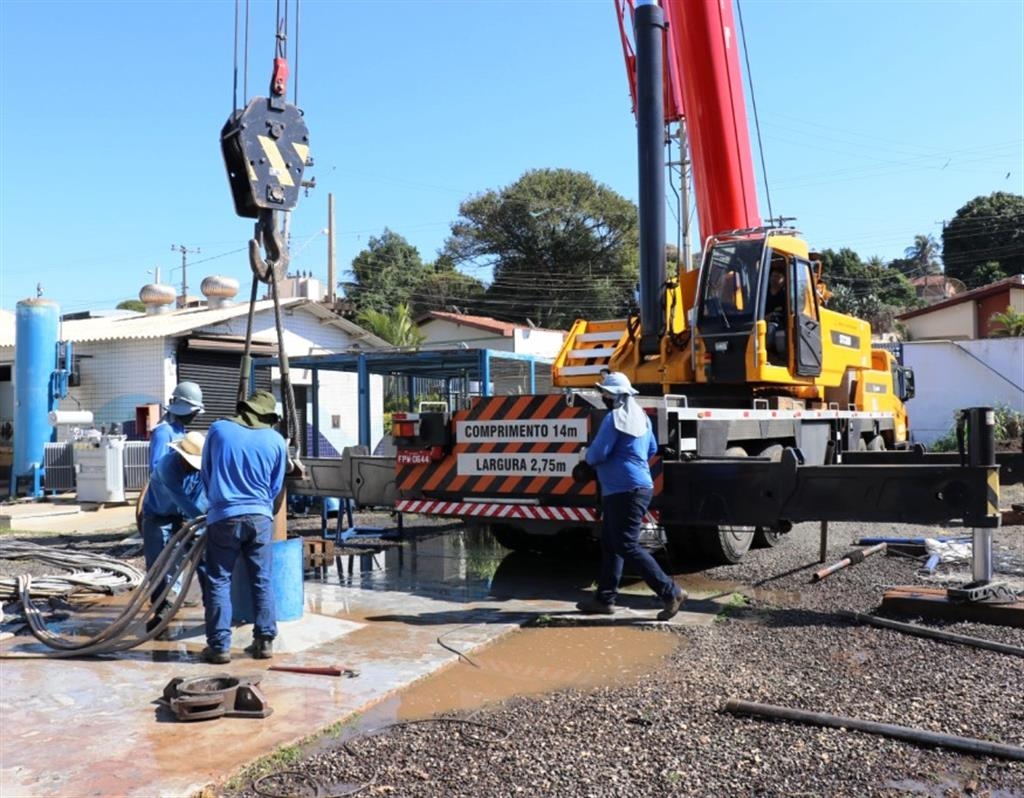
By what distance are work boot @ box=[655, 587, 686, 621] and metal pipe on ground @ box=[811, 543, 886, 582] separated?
69.2 inches

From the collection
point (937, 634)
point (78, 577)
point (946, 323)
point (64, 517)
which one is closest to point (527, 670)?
point (937, 634)

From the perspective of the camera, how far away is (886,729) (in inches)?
161

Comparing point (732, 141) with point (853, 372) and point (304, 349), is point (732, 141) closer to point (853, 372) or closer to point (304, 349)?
point (853, 372)

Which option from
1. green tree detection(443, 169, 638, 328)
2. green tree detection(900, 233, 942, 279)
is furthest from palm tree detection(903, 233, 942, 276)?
green tree detection(443, 169, 638, 328)

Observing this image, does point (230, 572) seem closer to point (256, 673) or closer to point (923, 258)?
point (256, 673)

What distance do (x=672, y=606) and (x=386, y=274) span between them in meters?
43.4

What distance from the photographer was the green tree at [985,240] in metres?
51.2

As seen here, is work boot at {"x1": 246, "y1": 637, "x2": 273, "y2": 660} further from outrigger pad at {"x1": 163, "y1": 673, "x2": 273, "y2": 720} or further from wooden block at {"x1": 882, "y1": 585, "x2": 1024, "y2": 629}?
wooden block at {"x1": 882, "y1": 585, "x2": 1024, "y2": 629}

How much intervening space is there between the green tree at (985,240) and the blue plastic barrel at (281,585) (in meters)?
52.6

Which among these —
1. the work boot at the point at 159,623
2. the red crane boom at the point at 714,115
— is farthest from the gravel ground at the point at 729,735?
the red crane boom at the point at 714,115

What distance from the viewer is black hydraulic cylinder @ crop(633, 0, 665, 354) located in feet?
27.2

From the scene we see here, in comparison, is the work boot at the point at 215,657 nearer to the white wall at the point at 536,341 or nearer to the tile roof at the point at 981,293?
the white wall at the point at 536,341

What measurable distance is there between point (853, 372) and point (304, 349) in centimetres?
1233

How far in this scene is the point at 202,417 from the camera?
60.3 feet
